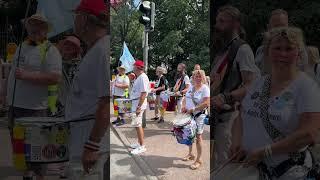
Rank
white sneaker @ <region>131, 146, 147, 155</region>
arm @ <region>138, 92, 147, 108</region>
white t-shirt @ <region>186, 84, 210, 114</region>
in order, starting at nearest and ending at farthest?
white t-shirt @ <region>186, 84, 210, 114</region> → arm @ <region>138, 92, 147, 108</region> → white sneaker @ <region>131, 146, 147, 155</region>

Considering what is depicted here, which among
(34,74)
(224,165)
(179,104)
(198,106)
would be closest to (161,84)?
(179,104)

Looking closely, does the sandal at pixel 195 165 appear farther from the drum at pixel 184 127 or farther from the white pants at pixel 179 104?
the white pants at pixel 179 104

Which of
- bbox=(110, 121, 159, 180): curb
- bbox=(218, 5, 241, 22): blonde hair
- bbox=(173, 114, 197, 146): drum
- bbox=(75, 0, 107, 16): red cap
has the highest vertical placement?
bbox=(75, 0, 107, 16): red cap

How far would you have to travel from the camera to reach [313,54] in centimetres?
169

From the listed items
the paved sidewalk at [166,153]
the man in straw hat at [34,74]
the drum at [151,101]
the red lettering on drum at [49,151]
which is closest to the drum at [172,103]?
the paved sidewalk at [166,153]

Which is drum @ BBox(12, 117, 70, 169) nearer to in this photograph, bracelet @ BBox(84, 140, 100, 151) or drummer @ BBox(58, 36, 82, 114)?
drummer @ BBox(58, 36, 82, 114)

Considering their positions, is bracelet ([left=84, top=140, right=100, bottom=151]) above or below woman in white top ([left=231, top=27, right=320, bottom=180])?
below

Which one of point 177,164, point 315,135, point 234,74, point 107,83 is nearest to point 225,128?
point 234,74

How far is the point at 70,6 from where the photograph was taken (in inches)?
68.4

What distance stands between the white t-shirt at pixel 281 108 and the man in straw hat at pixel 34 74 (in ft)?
2.65

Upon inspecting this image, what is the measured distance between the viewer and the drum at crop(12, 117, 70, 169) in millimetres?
2008

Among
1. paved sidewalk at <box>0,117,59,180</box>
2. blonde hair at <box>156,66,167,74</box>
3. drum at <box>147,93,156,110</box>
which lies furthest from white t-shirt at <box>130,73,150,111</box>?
blonde hair at <box>156,66,167,74</box>

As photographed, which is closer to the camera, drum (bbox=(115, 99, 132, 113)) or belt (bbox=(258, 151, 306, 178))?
belt (bbox=(258, 151, 306, 178))

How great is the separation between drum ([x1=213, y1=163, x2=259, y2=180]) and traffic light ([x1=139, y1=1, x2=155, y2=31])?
29.0 inches
